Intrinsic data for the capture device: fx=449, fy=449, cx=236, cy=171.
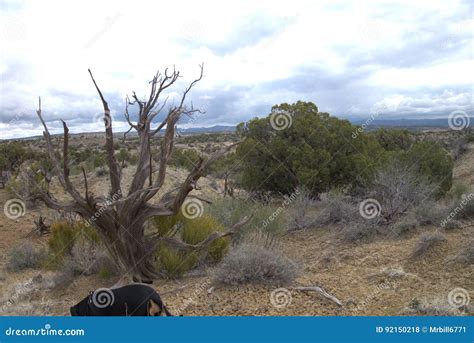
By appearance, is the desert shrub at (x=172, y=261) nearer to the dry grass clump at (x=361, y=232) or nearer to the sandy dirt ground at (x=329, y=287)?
the sandy dirt ground at (x=329, y=287)

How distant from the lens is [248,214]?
32.1ft

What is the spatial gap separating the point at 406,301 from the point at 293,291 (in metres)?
1.34

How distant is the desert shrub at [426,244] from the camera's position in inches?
273

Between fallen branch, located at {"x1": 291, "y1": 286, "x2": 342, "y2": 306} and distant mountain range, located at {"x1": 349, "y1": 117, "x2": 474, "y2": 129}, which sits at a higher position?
distant mountain range, located at {"x1": 349, "y1": 117, "x2": 474, "y2": 129}

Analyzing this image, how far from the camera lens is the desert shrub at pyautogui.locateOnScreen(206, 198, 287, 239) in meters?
9.44

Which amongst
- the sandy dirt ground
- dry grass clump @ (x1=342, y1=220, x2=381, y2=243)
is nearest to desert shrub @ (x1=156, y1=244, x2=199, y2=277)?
the sandy dirt ground

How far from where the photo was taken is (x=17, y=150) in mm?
22844

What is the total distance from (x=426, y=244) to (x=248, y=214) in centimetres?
391

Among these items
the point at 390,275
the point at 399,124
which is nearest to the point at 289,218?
the point at 390,275

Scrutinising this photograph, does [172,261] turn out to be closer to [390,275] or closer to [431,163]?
[390,275]

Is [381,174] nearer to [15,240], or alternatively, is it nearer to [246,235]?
[246,235]

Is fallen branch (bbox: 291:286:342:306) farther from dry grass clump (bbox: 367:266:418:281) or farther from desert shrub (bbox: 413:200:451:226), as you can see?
desert shrub (bbox: 413:200:451:226)

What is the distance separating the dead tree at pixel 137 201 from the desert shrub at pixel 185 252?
0.66 feet

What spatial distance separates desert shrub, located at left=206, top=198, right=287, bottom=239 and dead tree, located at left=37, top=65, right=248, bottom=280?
2.78m
